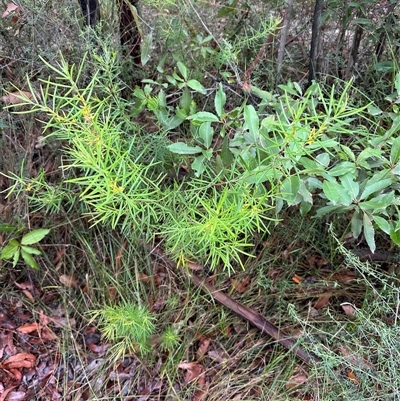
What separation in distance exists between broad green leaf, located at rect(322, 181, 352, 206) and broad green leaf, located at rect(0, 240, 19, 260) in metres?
1.25

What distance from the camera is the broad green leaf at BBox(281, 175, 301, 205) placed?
4.20 ft

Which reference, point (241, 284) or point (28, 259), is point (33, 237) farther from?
point (241, 284)

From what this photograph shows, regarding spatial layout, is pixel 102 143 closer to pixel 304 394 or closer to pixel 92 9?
pixel 92 9

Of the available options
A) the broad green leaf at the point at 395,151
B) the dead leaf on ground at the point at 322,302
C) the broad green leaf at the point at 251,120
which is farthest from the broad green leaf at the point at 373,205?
the dead leaf on ground at the point at 322,302

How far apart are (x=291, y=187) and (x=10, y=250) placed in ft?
3.89

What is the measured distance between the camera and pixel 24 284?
2.02m

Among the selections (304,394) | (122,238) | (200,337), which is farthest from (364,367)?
(122,238)

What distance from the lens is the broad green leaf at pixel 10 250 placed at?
181 cm

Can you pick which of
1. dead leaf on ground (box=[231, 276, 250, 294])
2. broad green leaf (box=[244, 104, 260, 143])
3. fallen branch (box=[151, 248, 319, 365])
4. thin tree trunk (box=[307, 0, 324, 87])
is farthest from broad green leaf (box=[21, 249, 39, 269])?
thin tree trunk (box=[307, 0, 324, 87])

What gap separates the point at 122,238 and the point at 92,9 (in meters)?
0.99

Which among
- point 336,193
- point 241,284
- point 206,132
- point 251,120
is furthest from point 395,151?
point 241,284

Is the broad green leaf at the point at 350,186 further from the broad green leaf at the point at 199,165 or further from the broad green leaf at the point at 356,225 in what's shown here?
the broad green leaf at the point at 199,165

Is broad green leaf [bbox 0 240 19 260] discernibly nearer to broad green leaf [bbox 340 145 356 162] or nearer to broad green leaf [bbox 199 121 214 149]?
broad green leaf [bbox 199 121 214 149]

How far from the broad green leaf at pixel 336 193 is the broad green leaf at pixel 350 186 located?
2 centimetres
